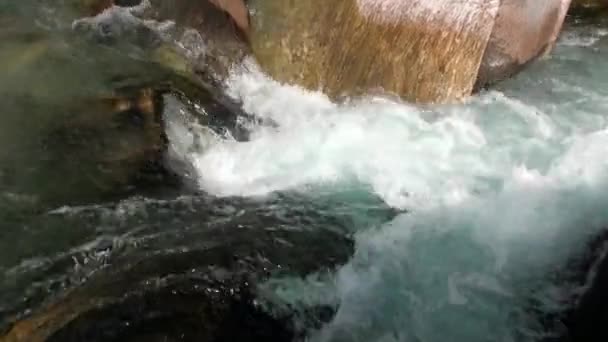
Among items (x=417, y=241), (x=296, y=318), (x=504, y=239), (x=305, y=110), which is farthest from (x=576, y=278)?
(x=305, y=110)

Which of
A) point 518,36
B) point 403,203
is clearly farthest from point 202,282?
point 518,36

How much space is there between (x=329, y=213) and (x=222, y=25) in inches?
108

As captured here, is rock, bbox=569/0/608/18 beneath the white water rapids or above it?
above

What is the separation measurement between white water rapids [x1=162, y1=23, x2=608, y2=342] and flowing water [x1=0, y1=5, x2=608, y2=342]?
1 cm

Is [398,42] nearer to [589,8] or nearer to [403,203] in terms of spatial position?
[403,203]

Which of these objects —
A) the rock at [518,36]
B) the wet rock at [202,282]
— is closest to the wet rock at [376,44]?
the rock at [518,36]

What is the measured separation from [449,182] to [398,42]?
4.55 ft

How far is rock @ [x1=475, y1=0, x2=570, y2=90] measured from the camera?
5.73 meters

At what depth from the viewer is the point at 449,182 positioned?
5461 mm

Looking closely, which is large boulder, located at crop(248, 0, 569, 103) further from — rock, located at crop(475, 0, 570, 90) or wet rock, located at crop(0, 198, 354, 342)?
wet rock, located at crop(0, 198, 354, 342)

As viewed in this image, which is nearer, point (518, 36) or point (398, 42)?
point (398, 42)

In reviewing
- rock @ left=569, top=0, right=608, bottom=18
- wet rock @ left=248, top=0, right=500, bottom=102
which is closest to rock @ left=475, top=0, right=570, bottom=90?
wet rock @ left=248, top=0, right=500, bottom=102

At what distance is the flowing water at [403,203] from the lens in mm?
4359

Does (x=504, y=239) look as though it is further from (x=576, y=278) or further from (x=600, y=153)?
Result: (x=600, y=153)
